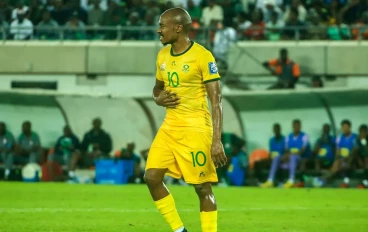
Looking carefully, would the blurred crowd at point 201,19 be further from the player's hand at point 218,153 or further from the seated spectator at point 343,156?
the player's hand at point 218,153

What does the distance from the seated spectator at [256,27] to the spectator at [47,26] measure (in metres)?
5.40

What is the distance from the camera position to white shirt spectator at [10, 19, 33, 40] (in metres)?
26.6

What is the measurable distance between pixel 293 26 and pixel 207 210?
55.9 ft

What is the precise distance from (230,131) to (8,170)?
525 cm

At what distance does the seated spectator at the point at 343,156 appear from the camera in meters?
20.7

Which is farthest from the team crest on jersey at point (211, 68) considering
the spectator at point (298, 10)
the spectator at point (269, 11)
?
the spectator at point (269, 11)

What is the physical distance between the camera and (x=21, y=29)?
26.8 m

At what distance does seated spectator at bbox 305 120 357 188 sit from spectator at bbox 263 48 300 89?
2530 mm

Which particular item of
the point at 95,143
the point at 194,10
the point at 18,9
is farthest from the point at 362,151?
the point at 18,9

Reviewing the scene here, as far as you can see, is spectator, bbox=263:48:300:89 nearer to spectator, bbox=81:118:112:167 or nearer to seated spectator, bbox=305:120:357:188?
seated spectator, bbox=305:120:357:188

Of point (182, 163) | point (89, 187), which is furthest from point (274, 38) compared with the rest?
point (182, 163)

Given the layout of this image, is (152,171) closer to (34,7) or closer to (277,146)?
(277,146)

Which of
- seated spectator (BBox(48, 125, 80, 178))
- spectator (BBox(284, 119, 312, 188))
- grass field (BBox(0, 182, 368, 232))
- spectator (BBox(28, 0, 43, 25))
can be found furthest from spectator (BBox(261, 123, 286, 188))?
spectator (BBox(28, 0, 43, 25))

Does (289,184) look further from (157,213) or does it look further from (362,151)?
(157,213)
